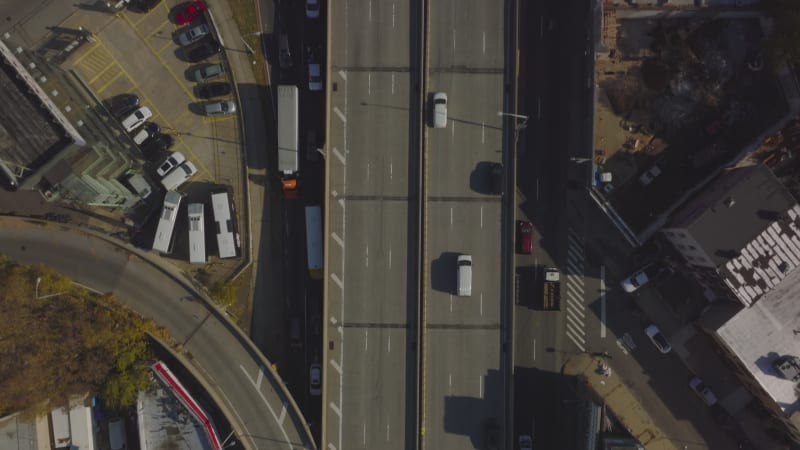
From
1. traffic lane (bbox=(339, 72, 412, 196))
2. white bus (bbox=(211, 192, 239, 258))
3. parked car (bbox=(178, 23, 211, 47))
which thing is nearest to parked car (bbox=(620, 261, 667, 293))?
traffic lane (bbox=(339, 72, 412, 196))

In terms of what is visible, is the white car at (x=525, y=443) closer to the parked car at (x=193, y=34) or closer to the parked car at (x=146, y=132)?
the parked car at (x=146, y=132)

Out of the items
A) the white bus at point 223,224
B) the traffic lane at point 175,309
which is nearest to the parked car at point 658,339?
the traffic lane at point 175,309

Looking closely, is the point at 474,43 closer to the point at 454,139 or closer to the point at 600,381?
the point at 454,139

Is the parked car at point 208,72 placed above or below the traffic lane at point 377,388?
above

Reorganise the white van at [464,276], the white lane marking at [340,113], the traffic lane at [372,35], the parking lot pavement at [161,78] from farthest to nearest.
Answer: the parking lot pavement at [161,78] → the white lane marking at [340,113] → the traffic lane at [372,35] → the white van at [464,276]

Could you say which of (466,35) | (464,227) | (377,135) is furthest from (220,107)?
(464,227)

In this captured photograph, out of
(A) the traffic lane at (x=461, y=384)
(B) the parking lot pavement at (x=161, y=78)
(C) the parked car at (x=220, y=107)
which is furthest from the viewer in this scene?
(B) the parking lot pavement at (x=161, y=78)

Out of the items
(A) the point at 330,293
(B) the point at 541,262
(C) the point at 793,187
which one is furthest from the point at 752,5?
(A) the point at 330,293

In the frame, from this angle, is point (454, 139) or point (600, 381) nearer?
point (454, 139)
